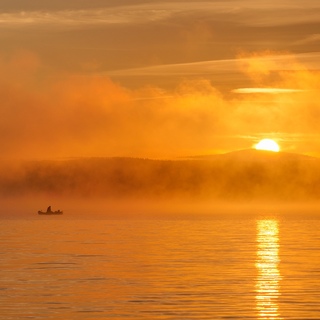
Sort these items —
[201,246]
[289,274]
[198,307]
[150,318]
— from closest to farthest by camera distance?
[150,318] → [198,307] → [289,274] → [201,246]

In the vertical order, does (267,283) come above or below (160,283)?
above

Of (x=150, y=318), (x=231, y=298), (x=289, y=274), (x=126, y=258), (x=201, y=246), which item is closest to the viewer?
(x=150, y=318)

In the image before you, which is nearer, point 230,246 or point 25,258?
point 25,258

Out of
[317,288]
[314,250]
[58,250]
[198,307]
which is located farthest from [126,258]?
[198,307]

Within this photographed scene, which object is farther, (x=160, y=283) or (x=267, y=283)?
(x=267, y=283)

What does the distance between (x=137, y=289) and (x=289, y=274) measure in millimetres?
16263

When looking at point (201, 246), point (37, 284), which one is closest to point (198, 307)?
point (37, 284)

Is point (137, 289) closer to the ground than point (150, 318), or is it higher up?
higher up

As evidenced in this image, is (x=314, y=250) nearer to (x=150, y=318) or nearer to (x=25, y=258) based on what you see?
(x=25, y=258)

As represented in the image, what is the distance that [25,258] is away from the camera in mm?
92562

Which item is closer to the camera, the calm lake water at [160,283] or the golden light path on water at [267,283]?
the calm lake water at [160,283]

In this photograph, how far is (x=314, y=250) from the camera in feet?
342

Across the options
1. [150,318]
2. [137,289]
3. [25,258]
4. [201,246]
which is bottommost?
[150,318]

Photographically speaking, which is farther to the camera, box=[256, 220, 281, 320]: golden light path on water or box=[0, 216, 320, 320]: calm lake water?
box=[256, 220, 281, 320]: golden light path on water
